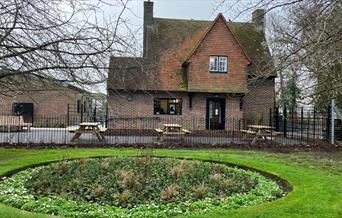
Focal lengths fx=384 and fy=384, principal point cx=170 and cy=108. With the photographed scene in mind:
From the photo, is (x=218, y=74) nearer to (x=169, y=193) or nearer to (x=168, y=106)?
(x=168, y=106)

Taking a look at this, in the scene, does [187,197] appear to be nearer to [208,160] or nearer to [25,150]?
[208,160]

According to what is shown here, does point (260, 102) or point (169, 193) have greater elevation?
point (260, 102)

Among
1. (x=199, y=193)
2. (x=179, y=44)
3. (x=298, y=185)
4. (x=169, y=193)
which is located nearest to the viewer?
(x=169, y=193)

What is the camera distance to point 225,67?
27516 mm

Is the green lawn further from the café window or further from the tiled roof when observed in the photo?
the café window

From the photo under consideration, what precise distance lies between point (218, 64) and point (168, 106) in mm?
4673

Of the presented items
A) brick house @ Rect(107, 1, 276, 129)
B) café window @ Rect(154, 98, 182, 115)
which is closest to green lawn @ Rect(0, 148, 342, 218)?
brick house @ Rect(107, 1, 276, 129)

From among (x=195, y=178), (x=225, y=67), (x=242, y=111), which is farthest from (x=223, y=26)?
(x=195, y=178)

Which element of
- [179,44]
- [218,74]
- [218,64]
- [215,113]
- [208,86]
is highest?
[179,44]

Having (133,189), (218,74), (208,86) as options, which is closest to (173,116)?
(208,86)

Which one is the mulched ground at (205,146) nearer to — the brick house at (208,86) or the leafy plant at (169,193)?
the brick house at (208,86)

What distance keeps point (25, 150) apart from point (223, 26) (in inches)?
674

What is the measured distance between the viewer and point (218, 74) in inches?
1076

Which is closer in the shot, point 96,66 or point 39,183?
point 96,66
